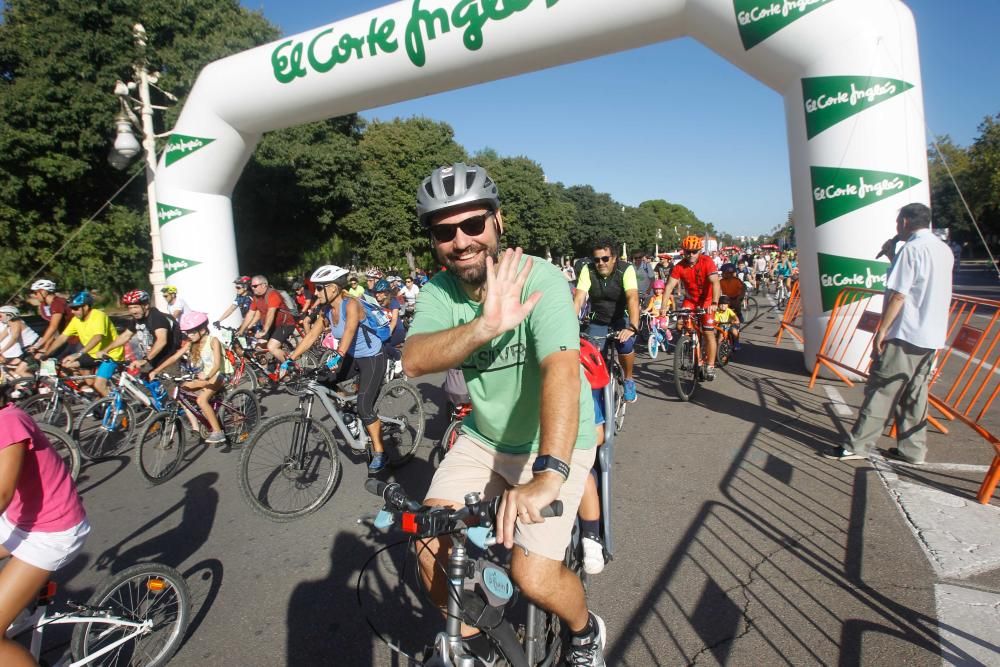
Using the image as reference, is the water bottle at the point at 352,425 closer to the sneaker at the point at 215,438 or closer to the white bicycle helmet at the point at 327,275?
the white bicycle helmet at the point at 327,275

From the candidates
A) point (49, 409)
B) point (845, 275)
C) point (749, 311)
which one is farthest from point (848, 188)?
point (749, 311)

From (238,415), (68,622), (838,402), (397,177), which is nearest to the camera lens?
(68,622)

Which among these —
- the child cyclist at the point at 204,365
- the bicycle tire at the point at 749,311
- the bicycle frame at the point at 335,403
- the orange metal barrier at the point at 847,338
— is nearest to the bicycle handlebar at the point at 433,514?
the bicycle frame at the point at 335,403

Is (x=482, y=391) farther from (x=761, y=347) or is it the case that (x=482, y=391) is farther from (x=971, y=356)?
(x=761, y=347)

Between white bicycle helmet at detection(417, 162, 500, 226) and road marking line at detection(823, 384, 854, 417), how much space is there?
5593mm

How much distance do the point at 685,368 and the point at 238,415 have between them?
18.4 ft

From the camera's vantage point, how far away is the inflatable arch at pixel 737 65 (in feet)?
22.9

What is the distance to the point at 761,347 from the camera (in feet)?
35.8

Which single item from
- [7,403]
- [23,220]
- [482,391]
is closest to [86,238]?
[23,220]

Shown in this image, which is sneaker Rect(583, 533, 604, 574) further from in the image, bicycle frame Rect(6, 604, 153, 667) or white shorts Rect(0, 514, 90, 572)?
white shorts Rect(0, 514, 90, 572)

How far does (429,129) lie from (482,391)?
39.5 metres

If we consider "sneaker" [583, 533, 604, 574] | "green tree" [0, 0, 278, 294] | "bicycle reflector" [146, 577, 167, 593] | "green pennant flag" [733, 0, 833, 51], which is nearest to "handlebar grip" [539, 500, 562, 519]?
"sneaker" [583, 533, 604, 574]

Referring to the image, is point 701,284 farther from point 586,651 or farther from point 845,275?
point 586,651

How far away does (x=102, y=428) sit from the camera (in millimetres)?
6539
